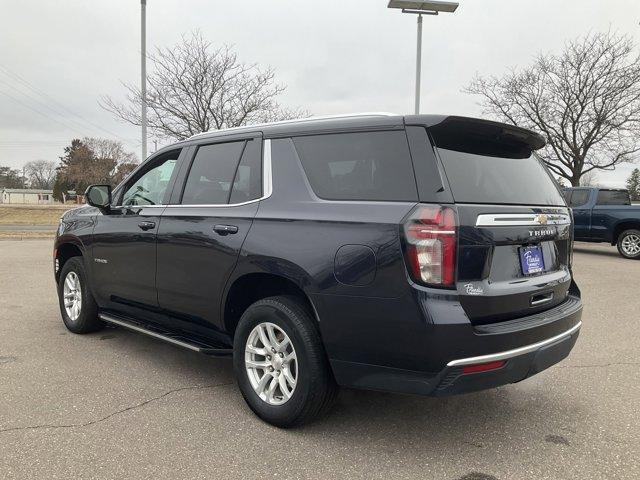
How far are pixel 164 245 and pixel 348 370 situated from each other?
185 centimetres

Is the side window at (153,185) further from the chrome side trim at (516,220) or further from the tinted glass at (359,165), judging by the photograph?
the chrome side trim at (516,220)

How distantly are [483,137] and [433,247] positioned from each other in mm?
881

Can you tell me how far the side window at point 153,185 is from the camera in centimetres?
425

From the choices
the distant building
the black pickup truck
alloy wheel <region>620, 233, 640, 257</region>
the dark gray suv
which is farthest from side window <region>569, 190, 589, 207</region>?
the distant building

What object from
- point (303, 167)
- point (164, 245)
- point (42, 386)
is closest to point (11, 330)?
point (42, 386)

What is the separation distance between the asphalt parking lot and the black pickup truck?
30.9ft

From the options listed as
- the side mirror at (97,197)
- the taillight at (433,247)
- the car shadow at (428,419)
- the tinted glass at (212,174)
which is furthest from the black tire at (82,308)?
the taillight at (433,247)

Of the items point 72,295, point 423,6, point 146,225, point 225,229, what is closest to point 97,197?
point 146,225

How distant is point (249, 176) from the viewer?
3539 millimetres

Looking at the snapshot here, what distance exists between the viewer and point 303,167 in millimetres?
3238

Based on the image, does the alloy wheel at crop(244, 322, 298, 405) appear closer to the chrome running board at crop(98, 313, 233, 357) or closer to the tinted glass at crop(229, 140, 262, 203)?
the chrome running board at crop(98, 313, 233, 357)

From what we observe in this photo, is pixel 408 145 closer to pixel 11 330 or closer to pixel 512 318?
A: pixel 512 318

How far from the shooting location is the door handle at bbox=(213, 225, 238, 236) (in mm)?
3411

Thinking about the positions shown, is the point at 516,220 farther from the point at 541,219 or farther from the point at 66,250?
the point at 66,250
